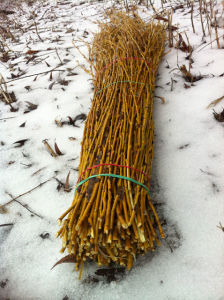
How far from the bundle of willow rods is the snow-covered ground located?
103 millimetres

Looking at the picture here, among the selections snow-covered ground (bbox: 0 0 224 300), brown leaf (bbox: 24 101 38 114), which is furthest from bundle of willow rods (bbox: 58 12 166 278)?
brown leaf (bbox: 24 101 38 114)

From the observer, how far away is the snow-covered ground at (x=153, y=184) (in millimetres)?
837

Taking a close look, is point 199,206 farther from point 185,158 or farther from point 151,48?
point 151,48

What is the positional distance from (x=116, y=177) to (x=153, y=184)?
304mm

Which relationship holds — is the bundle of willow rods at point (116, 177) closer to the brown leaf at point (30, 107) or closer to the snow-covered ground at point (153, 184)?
the snow-covered ground at point (153, 184)

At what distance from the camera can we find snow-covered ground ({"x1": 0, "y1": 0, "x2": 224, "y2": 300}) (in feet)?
2.75

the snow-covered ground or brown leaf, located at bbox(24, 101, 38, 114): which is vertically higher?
brown leaf, located at bbox(24, 101, 38, 114)

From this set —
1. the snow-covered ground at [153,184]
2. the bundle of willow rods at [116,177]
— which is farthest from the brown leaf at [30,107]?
the bundle of willow rods at [116,177]

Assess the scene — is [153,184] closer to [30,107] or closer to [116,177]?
[116,177]

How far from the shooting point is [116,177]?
865mm

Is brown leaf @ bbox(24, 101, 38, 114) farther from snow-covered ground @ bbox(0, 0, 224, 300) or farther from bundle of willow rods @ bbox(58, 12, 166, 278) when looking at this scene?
bundle of willow rods @ bbox(58, 12, 166, 278)

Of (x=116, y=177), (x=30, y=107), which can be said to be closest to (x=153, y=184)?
(x=116, y=177)

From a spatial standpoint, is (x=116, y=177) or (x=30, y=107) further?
(x=30, y=107)

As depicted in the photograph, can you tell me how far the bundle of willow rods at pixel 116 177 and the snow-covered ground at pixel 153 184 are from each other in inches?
4.1
